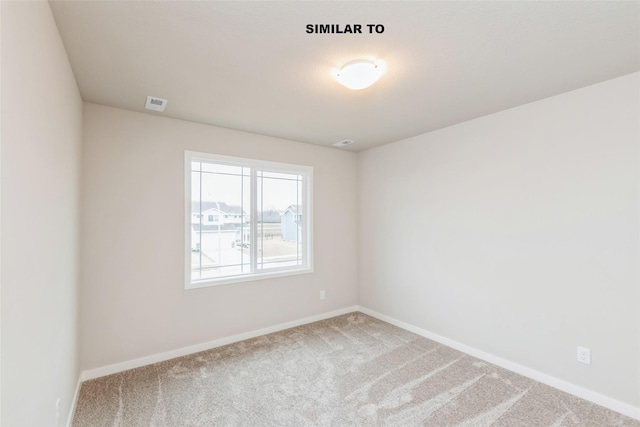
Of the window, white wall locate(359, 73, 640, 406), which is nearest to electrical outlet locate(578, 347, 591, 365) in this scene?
white wall locate(359, 73, 640, 406)

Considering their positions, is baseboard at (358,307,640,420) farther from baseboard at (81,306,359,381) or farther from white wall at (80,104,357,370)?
white wall at (80,104,357,370)

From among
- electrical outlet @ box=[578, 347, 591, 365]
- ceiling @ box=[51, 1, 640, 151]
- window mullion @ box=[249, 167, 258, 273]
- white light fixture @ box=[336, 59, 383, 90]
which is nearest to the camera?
ceiling @ box=[51, 1, 640, 151]

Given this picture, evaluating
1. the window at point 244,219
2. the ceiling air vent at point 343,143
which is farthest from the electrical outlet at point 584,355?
the ceiling air vent at point 343,143

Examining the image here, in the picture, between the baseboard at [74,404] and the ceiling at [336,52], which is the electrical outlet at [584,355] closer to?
the ceiling at [336,52]

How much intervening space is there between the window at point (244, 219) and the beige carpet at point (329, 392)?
2.98 feet

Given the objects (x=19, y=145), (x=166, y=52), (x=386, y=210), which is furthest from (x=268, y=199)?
(x=19, y=145)

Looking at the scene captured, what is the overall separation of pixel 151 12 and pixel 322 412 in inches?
108

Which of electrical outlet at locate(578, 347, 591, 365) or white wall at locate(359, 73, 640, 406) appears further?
electrical outlet at locate(578, 347, 591, 365)

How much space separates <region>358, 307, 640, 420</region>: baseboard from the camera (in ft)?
6.97

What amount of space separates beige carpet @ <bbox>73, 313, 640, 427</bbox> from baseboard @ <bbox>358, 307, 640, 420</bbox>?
0.06 meters

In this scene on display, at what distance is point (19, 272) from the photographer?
112cm

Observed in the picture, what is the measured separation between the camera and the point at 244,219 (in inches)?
139

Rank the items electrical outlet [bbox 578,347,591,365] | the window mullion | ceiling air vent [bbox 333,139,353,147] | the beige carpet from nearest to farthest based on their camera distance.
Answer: the beige carpet → electrical outlet [bbox 578,347,591,365] → the window mullion → ceiling air vent [bbox 333,139,353,147]

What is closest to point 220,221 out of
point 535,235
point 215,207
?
point 215,207
